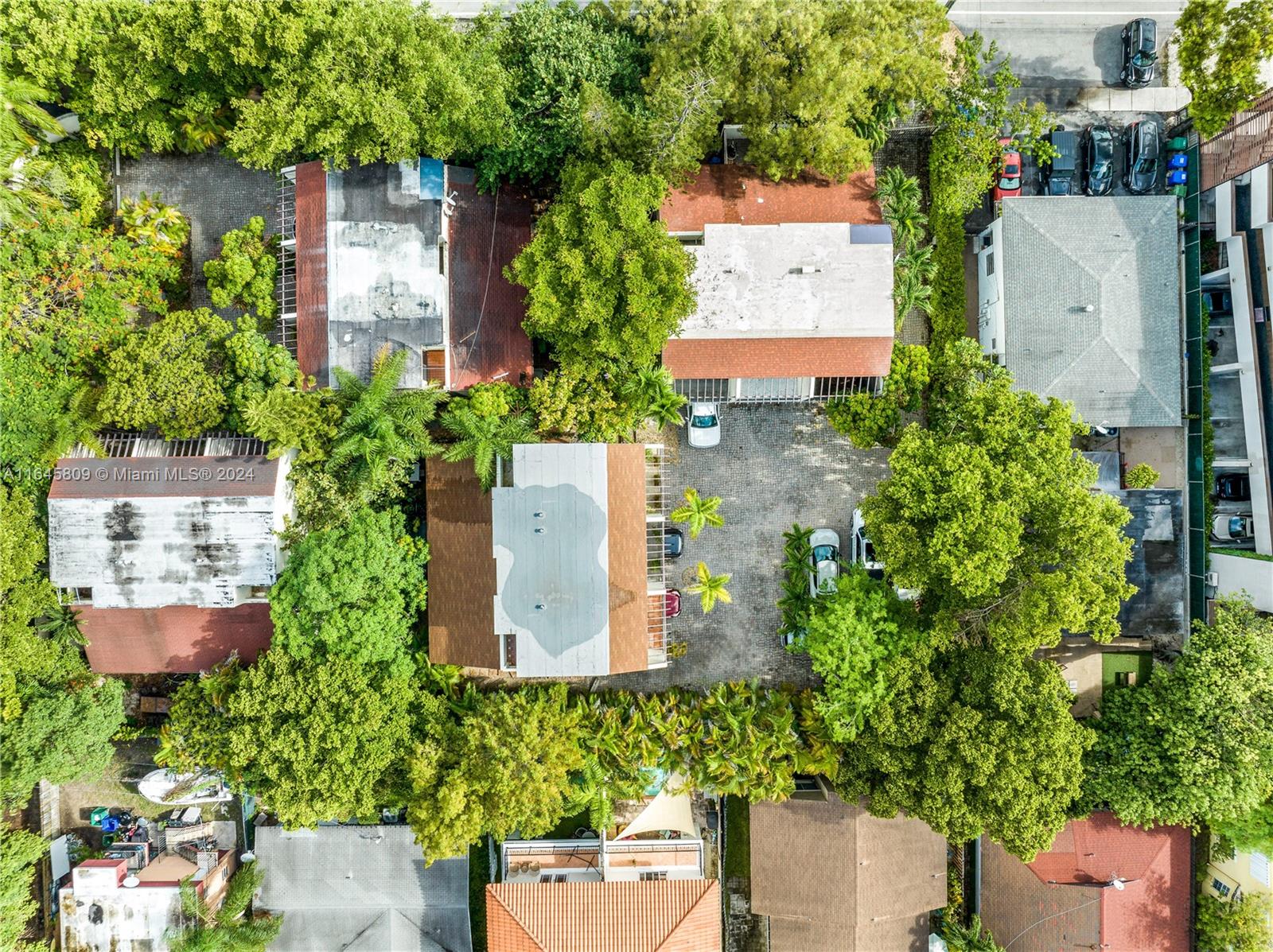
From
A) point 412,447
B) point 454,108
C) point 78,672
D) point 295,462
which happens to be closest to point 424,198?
point 454,108

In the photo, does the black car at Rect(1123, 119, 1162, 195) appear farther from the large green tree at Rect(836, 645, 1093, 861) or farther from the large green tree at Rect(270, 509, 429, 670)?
the large green tree at Rect(270, 509, 429, 670)

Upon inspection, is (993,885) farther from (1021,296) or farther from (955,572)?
(1021,296)

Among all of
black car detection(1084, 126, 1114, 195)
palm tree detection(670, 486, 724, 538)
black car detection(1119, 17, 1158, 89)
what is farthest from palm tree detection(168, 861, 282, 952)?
black car detection(1119, 17, 1158, 89)

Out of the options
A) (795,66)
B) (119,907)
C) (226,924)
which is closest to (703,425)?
(795,66)

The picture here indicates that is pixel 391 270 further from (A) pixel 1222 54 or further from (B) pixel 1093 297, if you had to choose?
(A) pixel 1222 54

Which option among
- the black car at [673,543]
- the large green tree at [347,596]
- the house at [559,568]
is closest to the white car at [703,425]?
the house at [559,568]
